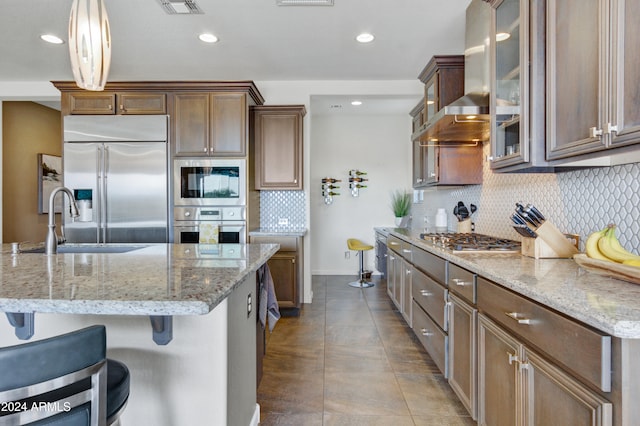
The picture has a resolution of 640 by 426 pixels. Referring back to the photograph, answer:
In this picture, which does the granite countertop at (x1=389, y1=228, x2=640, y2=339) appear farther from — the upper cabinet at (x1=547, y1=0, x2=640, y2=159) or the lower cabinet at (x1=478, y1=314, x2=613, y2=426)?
the upper cabinet at (x1=547, y1=0, x2=640, y2=159)

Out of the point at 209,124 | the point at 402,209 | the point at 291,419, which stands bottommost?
the point at 291,419

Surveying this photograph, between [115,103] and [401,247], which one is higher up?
[115,103]

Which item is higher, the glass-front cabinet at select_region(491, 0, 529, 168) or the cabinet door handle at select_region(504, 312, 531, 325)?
the glass-front cabinet at select_region(491, 0, 529, 168)

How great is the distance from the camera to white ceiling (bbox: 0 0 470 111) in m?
2.86

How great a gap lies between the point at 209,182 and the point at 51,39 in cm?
188

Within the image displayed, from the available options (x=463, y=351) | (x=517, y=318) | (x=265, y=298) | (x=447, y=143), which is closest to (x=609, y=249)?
(x=517, y=318)

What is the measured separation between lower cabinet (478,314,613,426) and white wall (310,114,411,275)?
4622mm

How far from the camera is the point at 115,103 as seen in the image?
4.10 meters

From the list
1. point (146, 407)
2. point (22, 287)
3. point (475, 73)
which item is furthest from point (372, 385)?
point (475, 73)

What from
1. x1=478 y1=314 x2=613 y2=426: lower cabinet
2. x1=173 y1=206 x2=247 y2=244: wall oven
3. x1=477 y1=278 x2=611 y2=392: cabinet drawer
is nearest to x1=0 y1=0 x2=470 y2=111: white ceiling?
x1=173 y1=206 x2=247 y2=244: wall oven

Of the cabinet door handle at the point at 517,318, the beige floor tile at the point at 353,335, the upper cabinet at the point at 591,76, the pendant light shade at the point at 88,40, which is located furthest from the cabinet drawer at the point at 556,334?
the pendant light shade at the point at 88,40

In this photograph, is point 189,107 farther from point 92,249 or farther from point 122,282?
point 122,282

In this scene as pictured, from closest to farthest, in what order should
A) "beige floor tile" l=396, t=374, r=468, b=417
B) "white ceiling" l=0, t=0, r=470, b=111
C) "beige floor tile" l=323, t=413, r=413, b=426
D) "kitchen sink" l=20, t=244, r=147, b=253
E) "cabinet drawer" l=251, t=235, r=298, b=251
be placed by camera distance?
"beige floor tile" l=323, t=413, r=413, b=426
"beige floor tile" l=396, t=374, r=468, b=417
"kitchen sink" l=20, t=244, r=147, b=253
"white ceiling" l=0, t=0, r=470, b=111
"cabinet drawer" l=251, t=235, r=298, b=251

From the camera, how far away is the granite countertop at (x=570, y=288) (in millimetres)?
974
